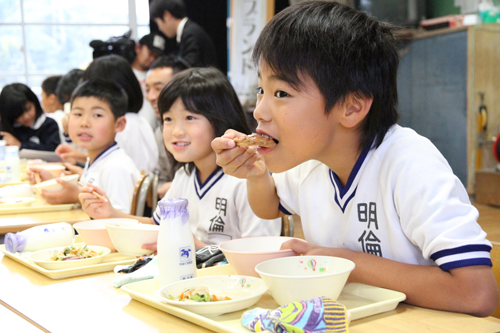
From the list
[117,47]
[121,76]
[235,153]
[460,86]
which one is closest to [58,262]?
[235,153]

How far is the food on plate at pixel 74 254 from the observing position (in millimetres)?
1245

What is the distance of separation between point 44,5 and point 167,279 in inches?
274

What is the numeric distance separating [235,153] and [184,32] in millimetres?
5120

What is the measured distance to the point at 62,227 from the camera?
4.56 ft

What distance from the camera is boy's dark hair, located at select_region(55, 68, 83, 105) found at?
510cm

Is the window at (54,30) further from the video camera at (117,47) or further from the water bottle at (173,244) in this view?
the water bottle at (173,244)

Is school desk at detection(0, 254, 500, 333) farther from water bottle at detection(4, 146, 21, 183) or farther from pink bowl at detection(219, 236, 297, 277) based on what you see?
water bottle at detection(4, 146, 21, 183)

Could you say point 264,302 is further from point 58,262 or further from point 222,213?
point 222,213

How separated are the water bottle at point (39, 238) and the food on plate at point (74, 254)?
84 mm

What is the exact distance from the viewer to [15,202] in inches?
85.0

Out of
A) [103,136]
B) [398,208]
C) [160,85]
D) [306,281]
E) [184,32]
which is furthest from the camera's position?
[184,32]

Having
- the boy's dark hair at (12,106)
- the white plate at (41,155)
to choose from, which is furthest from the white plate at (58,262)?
the boy's dark hair at (12,106)

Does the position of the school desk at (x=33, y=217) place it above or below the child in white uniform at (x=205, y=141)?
below

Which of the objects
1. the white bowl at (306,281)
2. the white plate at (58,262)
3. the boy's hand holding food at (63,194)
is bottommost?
the boy's hand holding food at (63,194)
